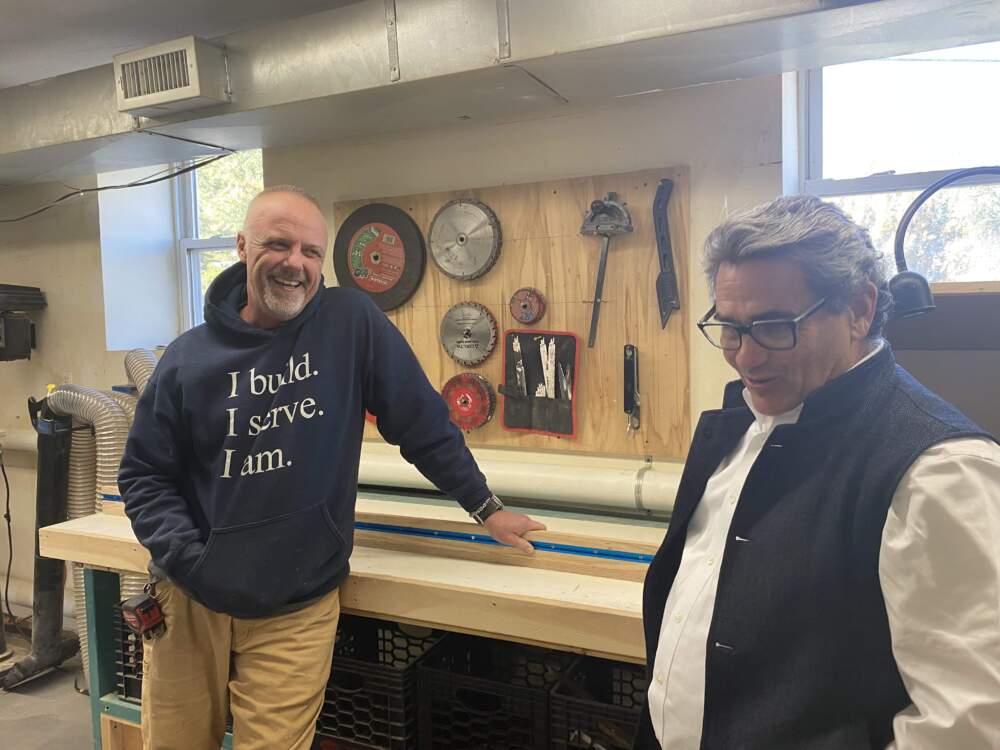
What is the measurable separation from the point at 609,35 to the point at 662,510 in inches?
50.9

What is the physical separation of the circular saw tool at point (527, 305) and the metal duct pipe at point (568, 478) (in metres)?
0.45

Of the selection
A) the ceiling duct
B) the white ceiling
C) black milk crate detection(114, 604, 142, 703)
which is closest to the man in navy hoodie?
black milk crate detection(114, 604, 142, 703)

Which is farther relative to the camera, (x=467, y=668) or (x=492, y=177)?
(x=492, y=177)

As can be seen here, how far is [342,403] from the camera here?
1513 millimetres

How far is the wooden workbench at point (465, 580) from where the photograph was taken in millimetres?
1399

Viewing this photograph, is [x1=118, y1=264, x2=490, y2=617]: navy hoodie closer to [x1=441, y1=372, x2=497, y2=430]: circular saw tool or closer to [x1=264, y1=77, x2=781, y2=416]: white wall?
[x1=441, y1=372, x2=497, y2=430]: circular saw tool

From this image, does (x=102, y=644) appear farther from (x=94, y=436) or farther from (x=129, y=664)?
(x=94, y=436)

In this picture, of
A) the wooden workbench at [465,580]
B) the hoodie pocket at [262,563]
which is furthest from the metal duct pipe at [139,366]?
the hoodie pocket at [262,563]

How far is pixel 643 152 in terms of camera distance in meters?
2.25

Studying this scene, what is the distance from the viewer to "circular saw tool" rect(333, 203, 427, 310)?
8.48ft

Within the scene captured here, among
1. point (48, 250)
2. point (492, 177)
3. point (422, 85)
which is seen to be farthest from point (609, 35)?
point (48, 250)

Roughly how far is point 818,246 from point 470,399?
1.77 metres

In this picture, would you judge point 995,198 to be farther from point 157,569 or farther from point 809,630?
point 157,569

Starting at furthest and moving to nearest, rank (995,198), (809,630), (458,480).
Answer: (995,198) → (458,480) → (809,630)
